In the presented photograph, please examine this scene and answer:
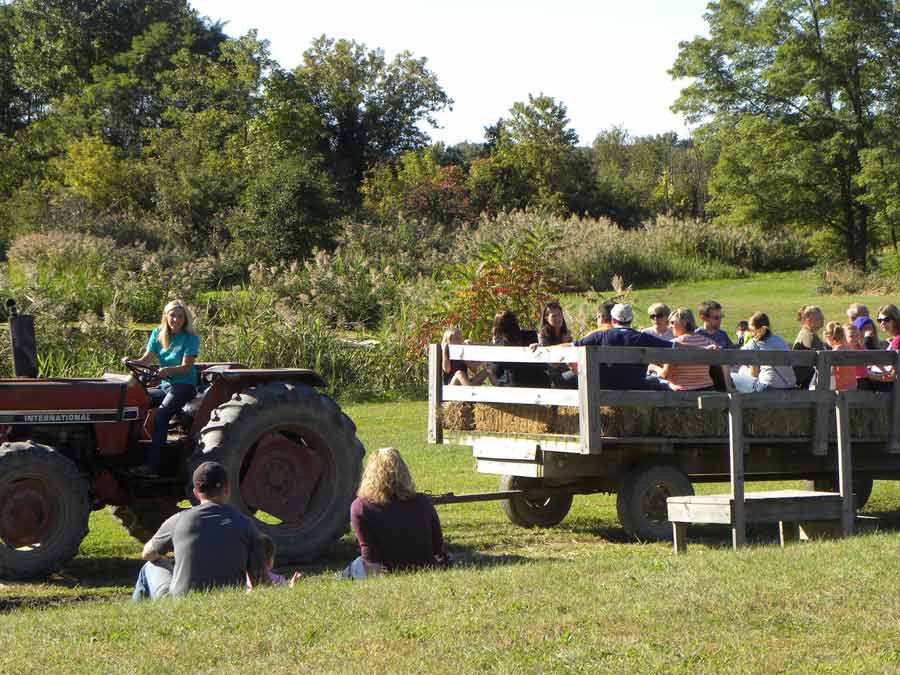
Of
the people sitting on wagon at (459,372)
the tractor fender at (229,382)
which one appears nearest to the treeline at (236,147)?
the people sitting on wagon at (459,372)

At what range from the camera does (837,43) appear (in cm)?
4219

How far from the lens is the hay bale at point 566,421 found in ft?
35.4

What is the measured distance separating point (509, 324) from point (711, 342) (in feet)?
5.98

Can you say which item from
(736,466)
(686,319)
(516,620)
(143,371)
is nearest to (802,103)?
(686,319)

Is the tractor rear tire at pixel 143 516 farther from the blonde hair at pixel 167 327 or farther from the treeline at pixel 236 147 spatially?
the treeline at pixel 236 147

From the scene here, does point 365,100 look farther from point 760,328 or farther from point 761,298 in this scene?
point 760,328

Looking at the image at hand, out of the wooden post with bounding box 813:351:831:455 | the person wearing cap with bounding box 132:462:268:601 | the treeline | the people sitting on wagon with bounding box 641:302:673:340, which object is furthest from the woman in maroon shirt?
the treeline

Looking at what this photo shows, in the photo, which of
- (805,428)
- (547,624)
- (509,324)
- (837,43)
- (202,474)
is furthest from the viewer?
(837,43)

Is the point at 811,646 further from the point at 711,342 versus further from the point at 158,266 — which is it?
the point at 158,266

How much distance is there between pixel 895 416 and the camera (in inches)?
462

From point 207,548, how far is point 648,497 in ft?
15.1

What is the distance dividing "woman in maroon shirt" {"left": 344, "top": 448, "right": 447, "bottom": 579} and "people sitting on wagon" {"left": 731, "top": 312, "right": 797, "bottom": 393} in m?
4.45

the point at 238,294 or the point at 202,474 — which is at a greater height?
the point at 238,294

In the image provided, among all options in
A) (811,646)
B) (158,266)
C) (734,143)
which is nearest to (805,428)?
(811,646)
